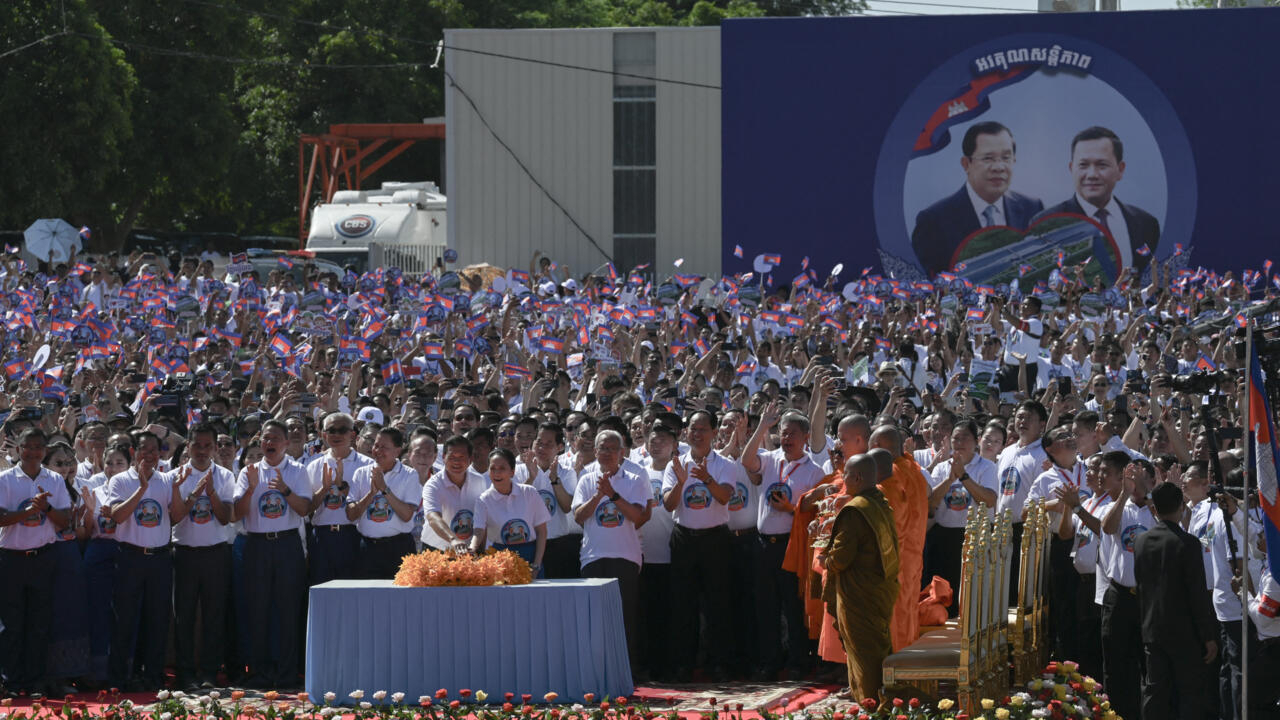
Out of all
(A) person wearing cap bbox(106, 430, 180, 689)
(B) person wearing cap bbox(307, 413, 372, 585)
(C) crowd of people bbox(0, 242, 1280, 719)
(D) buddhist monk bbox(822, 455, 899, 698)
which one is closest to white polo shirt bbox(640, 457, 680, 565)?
(C) crowd of people bbox(0, 242, 1280, 719)

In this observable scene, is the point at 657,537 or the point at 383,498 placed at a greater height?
the point at 383,498

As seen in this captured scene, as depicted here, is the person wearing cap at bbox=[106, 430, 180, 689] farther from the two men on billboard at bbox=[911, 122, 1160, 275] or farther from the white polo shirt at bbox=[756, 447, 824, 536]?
the two men on billboard at bbox=[911, 122, 1160, 275]

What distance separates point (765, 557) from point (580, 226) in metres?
21.1

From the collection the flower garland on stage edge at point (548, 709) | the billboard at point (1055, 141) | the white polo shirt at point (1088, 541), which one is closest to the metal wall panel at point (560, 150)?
the billboard at point (1055, 141)

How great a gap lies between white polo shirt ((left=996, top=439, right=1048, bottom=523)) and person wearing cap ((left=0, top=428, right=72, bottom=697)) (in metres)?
6.20

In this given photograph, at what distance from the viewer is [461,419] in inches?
502

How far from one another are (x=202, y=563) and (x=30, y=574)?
1088 millimetres

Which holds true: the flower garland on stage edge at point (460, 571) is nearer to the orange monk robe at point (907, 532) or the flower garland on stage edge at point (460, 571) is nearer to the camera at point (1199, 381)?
the orange monk robe at point (907, 532)

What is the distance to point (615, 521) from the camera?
38.2ft

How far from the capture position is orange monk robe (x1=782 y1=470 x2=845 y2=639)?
10.5 metres

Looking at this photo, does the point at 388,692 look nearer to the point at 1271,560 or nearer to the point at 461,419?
the point at 461,419

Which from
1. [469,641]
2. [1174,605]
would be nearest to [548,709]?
[469,641]

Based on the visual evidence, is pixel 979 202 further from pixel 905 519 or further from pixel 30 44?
pixel 905 519

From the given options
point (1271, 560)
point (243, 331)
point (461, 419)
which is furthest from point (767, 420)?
point (243, 331)
